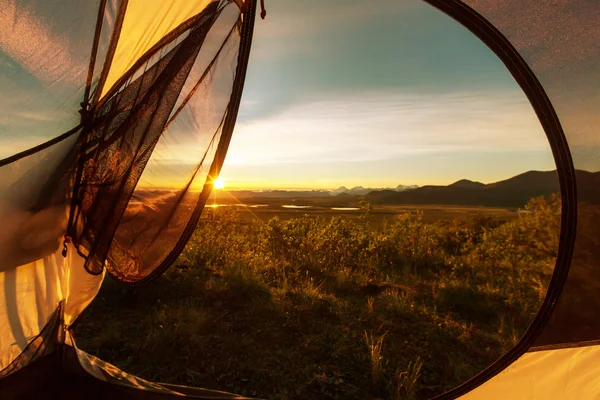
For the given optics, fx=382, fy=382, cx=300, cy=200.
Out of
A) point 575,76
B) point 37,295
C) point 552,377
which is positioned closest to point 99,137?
point 37,295

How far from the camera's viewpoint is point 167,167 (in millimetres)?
1582

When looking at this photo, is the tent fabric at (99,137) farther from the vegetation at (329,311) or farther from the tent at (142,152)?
the vegetation at (329,311)

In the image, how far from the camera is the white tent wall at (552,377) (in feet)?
4.07

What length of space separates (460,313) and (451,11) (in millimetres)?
3258

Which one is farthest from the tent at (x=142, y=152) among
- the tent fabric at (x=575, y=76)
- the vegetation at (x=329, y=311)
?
the vegetation at (x=329, y=311)

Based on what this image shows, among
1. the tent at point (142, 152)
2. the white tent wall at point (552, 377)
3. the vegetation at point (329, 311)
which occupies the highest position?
the tent at point (142, 152)

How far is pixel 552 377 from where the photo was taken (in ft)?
4.26

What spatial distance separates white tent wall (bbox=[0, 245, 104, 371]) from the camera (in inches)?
57.0

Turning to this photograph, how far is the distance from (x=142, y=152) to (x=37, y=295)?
782 mm

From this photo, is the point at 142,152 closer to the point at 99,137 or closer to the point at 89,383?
the point at 99,137

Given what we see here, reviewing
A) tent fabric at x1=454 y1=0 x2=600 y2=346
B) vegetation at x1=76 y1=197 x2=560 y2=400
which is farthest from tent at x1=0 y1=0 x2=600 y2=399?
vegetation at x1=76 y1=197 x2=560 y2=400

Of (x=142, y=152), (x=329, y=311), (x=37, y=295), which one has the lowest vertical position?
(x=329, y=311)

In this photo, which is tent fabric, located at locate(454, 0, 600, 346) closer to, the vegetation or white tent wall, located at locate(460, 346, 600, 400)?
white tent wall, located at locate(460, 346, 600, 400)

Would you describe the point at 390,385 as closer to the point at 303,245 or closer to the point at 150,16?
the point at 150,16
